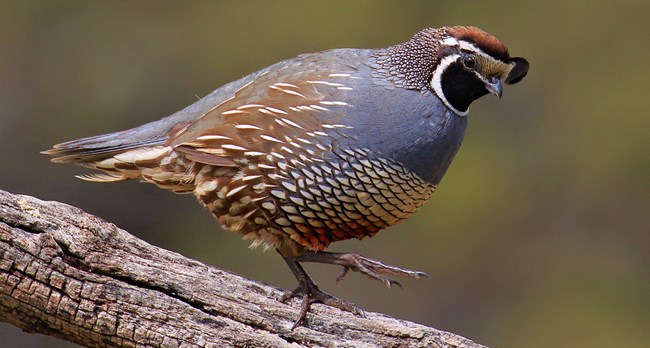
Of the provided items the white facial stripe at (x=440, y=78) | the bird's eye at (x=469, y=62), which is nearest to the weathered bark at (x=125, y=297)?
the white facial stripe at (x=440, y=78)

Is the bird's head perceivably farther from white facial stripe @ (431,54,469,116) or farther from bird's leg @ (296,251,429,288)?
bird's leg @ (296,251,429,288)

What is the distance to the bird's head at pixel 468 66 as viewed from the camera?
4621mm

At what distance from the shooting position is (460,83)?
4.69m

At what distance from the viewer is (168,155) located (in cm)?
488

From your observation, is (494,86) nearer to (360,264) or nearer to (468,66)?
(468,66)

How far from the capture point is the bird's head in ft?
15.2

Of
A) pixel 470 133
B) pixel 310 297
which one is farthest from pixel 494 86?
pixel 470 133

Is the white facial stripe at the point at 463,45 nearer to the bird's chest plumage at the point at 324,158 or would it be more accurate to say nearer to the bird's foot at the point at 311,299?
the bird's chest plumage at the point at 324,158

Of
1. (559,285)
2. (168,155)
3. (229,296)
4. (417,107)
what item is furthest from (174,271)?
(559,285)

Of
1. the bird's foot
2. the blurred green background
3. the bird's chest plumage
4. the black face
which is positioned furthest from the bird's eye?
the blurred green background

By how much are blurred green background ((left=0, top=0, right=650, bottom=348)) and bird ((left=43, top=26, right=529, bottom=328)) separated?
129 inches

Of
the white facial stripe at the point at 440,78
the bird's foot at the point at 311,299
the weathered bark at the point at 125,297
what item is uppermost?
the white facial stripe at the point at 440,78

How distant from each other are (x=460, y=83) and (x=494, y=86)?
0.48 ft

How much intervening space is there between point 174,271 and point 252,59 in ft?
15.5
